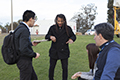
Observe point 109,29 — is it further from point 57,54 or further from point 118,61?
point 57,54

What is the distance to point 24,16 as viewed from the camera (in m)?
2.82

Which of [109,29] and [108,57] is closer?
[108,57]

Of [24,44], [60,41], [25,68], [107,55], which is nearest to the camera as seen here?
[107,55]

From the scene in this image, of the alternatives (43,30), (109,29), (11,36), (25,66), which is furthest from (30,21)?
(43,30)

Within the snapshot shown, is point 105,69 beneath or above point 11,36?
beneath

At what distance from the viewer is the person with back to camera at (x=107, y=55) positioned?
5.34ft

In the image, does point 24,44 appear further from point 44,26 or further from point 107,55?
point 44,26

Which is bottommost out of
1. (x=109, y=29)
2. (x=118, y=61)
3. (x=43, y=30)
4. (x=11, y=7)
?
(x=43, y=30)

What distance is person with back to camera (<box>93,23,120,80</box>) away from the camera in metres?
1.63

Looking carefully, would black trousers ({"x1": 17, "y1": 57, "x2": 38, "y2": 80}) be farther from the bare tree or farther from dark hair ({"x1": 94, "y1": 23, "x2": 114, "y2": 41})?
the bare tree

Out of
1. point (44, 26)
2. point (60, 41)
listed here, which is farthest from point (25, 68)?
point (44, 26)

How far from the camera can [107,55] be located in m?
1.71

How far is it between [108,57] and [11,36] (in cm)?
166

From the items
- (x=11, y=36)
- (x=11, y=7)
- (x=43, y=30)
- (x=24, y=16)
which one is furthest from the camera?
(x=43, y=30)
